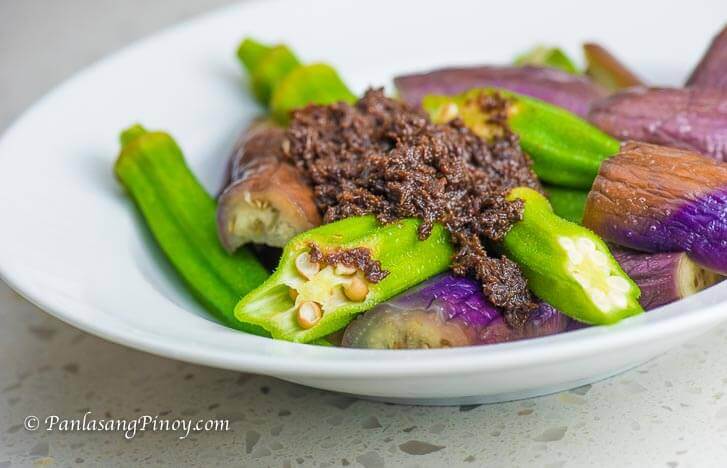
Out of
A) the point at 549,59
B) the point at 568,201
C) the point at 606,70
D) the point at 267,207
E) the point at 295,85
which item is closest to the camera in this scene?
the point at 267,207

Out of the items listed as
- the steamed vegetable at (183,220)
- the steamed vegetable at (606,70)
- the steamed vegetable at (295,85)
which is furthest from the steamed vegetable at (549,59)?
the steamed vegetable at (183,220)

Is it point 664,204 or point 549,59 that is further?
point 549,59

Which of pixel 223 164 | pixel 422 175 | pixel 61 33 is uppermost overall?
pixel 422 175

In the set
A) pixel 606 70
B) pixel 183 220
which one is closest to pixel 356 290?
pixel 183 220

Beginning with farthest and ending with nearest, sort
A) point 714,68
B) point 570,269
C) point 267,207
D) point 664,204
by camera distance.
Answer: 1. point 714,68
2. point 267,207
3. point 664,204
4. point 570,269

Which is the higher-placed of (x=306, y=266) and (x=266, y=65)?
(x=266, y=65)

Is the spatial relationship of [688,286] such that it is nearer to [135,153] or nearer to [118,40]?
[135,153]

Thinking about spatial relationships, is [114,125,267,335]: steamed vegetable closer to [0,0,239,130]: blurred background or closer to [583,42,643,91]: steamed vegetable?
[583,42,643,91]: steamed vegetable

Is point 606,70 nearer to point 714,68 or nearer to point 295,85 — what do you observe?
point 714,68
